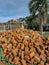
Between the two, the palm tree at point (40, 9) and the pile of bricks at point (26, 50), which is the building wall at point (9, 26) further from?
the pile of bricks at point (26, 50)

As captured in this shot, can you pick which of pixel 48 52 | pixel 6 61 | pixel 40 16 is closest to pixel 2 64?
pixel 6 61

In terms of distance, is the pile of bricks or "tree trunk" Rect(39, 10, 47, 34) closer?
the pile of bricks

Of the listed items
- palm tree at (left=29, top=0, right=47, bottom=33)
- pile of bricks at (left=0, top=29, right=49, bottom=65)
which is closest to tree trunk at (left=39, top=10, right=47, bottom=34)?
palm tree at (left=29, top=0, right=47, bottom=33)

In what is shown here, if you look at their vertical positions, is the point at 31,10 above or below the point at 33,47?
above

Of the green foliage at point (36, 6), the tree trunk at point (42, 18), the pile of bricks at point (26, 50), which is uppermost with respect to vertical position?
the green foliage at point (36, 6)

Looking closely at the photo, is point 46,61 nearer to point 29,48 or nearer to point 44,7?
point 29,48

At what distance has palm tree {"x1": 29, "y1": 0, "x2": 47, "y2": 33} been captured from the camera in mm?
32625

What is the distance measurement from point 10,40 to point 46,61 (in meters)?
2.00

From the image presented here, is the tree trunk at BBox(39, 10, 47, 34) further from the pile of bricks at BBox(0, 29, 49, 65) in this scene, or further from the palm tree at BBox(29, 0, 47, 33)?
the pile of bricks at BBox(0, 29, 49, 65)

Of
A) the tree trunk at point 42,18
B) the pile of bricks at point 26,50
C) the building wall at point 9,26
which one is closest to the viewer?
the pile of bricks at point 26,50

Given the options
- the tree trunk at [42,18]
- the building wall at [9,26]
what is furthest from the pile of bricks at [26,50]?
the building wall at [9,26]

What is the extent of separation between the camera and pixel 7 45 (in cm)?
834

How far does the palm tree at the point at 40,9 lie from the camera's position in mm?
32625

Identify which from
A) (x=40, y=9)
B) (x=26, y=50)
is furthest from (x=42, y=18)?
(x=26, y=50)
